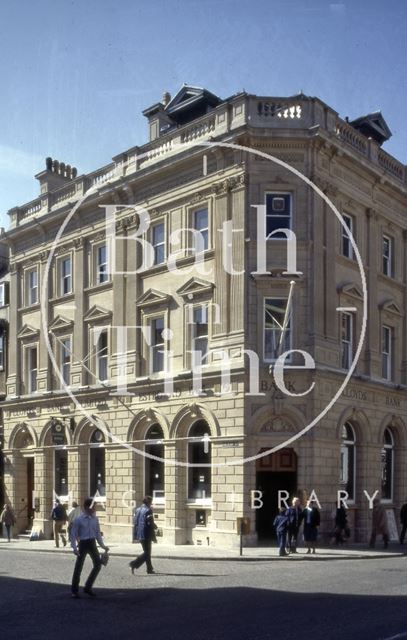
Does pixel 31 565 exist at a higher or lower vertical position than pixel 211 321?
lower

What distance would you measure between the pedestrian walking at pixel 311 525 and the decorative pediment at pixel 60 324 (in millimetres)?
14883

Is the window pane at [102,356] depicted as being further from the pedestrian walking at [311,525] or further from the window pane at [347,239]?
the pedestrian walking at [311,525]

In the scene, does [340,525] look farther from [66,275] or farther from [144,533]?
[66,275]

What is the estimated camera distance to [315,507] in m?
27.7

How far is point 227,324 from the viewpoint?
2958 cm

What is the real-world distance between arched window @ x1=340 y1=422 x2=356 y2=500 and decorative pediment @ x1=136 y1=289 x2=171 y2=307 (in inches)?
317

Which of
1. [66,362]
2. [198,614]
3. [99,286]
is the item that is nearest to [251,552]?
[198,614]

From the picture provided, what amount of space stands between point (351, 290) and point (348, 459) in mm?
6180

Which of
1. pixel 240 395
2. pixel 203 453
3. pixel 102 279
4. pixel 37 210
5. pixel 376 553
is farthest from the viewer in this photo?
pixel 37 210

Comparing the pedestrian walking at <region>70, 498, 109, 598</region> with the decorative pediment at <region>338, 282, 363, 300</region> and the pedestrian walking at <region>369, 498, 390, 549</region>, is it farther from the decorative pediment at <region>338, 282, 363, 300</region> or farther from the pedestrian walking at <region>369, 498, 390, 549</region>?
the decorative pediment at <region>338, 282, 363, 300</region>

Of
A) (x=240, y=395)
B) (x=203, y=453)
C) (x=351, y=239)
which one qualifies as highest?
(x=351, y=239)

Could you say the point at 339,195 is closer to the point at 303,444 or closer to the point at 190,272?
the point at 190,272

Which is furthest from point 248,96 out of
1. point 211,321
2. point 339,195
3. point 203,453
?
point 203,453

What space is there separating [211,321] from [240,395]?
3.06 m
